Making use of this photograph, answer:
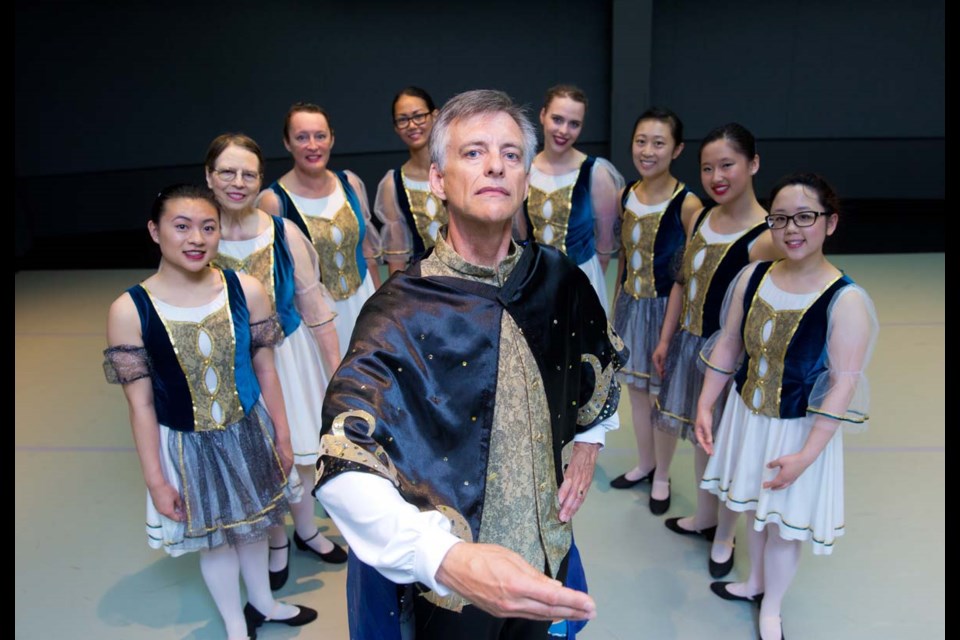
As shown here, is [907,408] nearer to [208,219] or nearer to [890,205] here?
[208,219]

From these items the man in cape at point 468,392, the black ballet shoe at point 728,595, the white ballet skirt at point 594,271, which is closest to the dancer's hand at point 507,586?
the man in cape at point 468,392

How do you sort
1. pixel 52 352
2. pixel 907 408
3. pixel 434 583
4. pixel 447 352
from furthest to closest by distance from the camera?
1. pixel 52 352
2. pixel 907 408
3. pixel 447 352
4. pixel 434 583

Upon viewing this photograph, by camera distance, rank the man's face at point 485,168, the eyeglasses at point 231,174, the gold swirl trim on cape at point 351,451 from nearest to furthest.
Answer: the gold swirl trim on cape at point 351,451 → the man's face at point 485,168 → the eyeglasses at point 231,174

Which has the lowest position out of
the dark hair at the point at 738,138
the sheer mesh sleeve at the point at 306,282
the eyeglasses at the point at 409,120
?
the sheer mesh sleeve at the point at 306,282

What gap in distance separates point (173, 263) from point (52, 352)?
3.58 m

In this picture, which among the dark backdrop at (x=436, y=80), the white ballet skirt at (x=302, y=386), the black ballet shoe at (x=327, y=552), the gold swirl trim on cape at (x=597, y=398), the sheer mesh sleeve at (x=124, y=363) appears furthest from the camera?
the dark backdrop at (x=436, y=80)

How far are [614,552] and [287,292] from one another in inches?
59.6

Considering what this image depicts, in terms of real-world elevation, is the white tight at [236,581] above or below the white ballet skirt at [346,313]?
below

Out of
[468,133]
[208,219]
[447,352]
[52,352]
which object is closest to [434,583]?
[447,352]

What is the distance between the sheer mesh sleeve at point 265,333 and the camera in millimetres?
2422

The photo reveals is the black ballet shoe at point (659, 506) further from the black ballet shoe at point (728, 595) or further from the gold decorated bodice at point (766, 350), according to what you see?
the gold decorated bodice at point (766, 350)

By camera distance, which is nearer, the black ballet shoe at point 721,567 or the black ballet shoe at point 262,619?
the black ballet shoe at point 262,619

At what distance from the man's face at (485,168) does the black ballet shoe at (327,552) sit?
80.1 inches

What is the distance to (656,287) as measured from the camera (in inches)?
130
